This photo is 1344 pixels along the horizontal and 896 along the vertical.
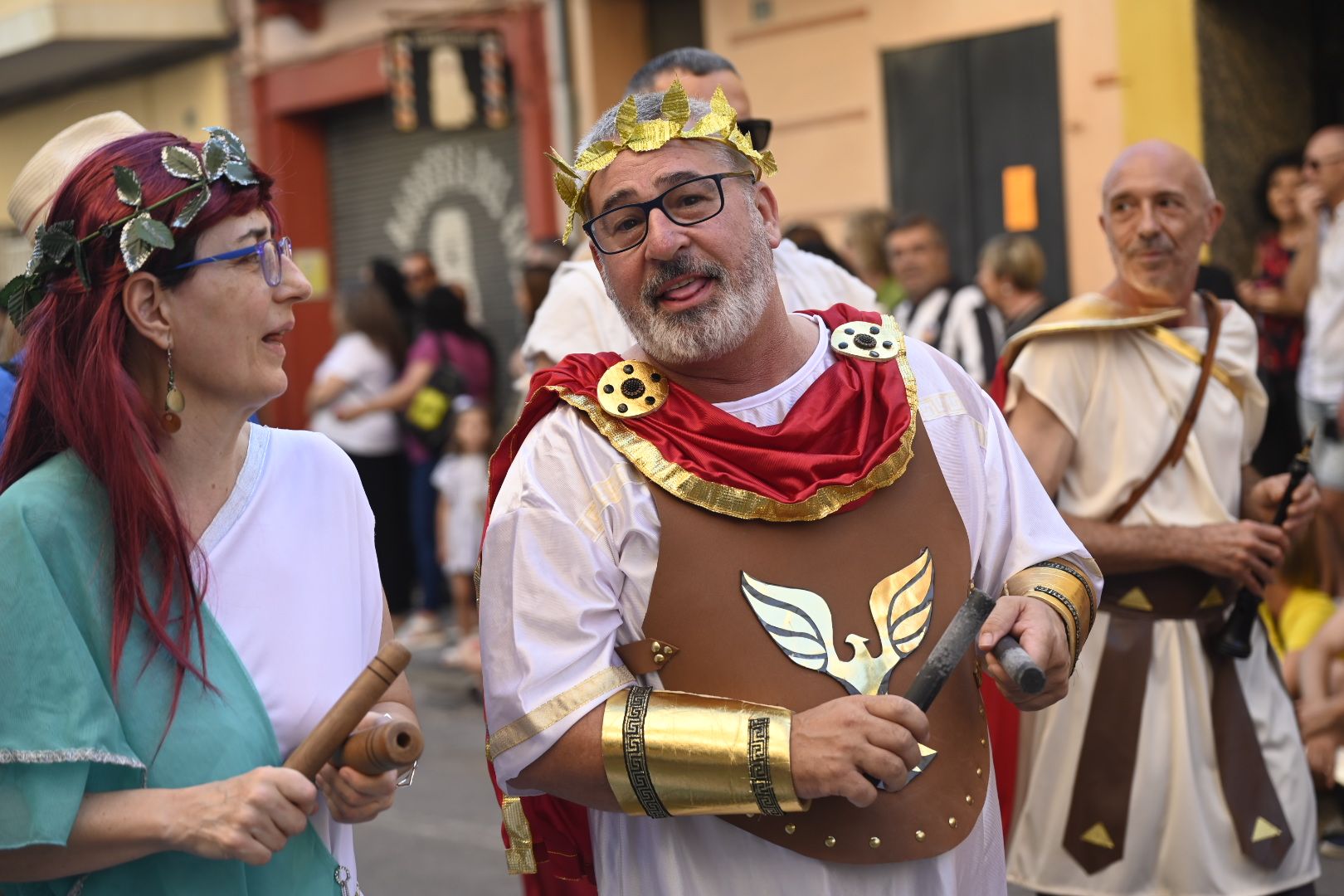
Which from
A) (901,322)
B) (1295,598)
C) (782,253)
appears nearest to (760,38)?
(901,322)

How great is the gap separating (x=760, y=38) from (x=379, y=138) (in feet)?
15.2

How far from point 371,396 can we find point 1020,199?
3.99 meters

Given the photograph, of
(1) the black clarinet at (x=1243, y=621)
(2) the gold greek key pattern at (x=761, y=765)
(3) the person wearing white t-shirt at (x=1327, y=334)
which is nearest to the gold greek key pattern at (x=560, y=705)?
(2) the gold greek key pattern at (x=761, y=765)

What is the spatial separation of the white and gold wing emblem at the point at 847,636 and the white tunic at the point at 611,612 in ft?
0.63

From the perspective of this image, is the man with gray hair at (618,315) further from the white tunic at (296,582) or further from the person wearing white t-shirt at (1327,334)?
the person wearing white t-shirt at (1327,334)

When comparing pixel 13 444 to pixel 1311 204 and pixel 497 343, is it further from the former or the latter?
pixel 497 343

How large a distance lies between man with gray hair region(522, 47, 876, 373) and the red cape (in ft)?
4.03

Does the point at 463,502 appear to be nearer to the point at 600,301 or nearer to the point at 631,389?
the point at 600,301

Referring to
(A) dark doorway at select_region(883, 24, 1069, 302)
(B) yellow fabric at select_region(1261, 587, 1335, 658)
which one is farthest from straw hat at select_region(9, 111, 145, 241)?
(A) dark doorway at select_region(883, 24, 1069, 302)

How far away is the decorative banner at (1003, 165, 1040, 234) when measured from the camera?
367 inches

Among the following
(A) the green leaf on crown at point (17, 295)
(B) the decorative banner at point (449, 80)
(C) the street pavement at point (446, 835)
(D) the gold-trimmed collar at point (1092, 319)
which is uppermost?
(B) the decorative banner at point (449, 80)

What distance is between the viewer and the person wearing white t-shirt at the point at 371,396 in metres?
10.2

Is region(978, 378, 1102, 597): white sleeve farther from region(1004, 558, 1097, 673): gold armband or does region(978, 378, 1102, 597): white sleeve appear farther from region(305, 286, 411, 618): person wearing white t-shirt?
region(305, 286, 411, 618): person wearing white t-shirt

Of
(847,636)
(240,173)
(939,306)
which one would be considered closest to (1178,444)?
(847,636)
